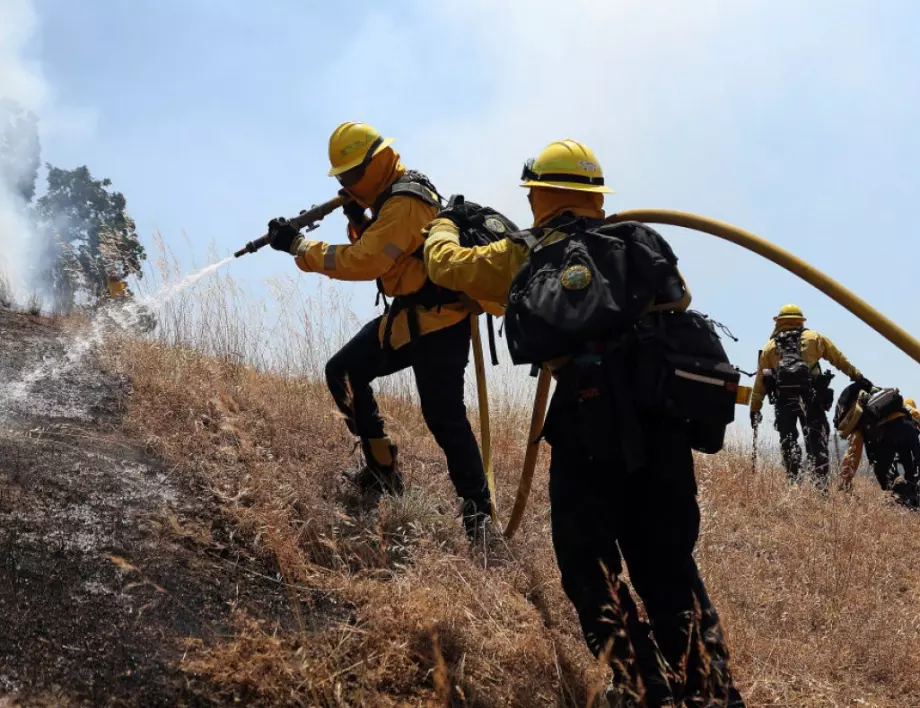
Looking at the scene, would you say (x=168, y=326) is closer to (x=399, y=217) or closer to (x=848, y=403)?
(x=399, y=217)

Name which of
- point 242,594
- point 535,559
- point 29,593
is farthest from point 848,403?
point 29,593

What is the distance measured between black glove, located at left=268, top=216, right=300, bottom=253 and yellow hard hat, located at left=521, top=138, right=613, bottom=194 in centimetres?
186

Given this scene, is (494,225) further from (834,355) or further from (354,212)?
(834,355)

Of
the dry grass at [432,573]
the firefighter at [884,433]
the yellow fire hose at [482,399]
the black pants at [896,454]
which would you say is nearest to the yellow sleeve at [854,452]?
the firefighter at [884,433]

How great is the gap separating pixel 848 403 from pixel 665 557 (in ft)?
22.7

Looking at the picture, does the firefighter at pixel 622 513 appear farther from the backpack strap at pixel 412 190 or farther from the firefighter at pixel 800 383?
the firefighter at pixel 800 383

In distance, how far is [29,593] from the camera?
3131mm

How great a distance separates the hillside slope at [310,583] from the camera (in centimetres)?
299

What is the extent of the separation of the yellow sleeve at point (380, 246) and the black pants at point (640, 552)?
158cm

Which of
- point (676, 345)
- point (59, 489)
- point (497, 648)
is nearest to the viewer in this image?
point (676, 345)

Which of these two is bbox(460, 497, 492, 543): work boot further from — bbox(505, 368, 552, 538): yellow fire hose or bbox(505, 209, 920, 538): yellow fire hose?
bbox(505, 209, 920, 538): yellow fire hose

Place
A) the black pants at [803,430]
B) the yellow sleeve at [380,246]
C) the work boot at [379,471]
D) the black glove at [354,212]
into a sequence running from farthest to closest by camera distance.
→ the black pants at [803,430]
the black glove at [354,212]
the work boot at [379,471]
the yellow sleeve at [380,246]

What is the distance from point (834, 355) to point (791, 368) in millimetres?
475

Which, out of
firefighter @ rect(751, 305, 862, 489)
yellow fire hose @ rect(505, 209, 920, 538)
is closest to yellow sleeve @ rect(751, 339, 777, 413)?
firefighter @ rect(751, 305, 862, 489)
